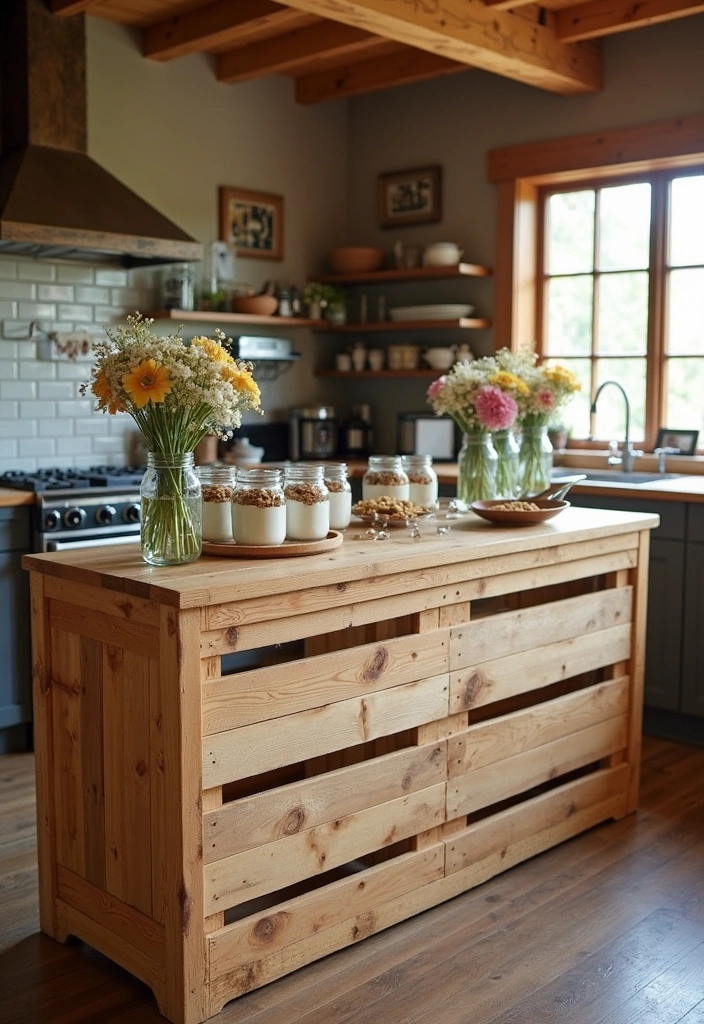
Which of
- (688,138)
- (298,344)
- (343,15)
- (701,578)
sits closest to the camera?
(343,15)

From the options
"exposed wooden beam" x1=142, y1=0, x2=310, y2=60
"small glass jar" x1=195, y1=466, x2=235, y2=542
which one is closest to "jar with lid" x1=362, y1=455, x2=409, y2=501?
"small glass jar" x1=195, y1=466, x2=235, y2=542

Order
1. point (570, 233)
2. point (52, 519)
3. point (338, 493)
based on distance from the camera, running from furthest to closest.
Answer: point (570, 233) → point (52, 519) → point (338, 493)

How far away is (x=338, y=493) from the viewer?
9.78 feet

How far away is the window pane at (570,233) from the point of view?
5.32 m

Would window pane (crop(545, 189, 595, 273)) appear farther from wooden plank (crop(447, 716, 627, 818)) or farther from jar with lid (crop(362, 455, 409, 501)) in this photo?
wooden plank (crop(447, 716, 627, 818))

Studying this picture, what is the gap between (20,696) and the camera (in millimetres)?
4152

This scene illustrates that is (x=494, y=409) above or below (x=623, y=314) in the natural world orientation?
below

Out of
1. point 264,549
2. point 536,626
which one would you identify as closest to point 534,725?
point 536,626

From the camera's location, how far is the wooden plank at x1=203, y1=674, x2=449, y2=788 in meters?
2.37

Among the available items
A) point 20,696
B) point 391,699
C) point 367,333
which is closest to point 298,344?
point 367,333

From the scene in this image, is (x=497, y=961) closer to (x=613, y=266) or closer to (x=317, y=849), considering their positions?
(x=317, y=849)

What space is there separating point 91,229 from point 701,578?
8.91ft

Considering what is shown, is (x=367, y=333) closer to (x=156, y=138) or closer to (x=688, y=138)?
(x=156, y=138)

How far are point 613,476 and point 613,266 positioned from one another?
1.05m
